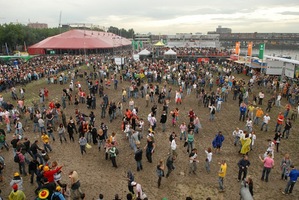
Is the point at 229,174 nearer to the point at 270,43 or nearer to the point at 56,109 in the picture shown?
the point at 56,109

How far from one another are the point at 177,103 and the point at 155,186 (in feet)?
35.9

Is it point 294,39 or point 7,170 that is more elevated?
point 294,39

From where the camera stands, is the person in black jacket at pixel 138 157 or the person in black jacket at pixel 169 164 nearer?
the person in black jacket at pixel 169 164

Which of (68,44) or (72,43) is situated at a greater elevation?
(72,43)

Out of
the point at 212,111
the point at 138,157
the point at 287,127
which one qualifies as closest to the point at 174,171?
the point at 138,157

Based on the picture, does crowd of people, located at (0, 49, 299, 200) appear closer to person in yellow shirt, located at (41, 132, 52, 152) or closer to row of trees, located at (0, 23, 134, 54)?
person in yellow shirt, located at (41, 132, 52, 152)

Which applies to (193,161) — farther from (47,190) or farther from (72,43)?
(72,43)

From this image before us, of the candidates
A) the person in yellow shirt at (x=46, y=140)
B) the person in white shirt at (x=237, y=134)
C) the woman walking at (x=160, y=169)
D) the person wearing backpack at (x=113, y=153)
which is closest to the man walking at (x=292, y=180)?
the person in white shirt at (x=237, y=134)

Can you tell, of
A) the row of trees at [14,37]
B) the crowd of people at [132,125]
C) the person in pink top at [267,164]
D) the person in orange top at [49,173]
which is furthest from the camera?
the row of trees at [14,37]

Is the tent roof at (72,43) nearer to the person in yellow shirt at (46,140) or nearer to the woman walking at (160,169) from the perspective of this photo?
the person in yellow shirt at (46,140)

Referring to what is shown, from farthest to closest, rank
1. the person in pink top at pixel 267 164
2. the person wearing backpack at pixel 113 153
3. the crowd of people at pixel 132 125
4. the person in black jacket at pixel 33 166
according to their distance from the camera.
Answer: the person wearing backpack at pixel 113 153, the person in pink top at pixel 267 164, the person in black jacket at pixel 33 166, the crowd of people at pixel 132 125

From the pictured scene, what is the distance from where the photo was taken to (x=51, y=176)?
8.23 meters

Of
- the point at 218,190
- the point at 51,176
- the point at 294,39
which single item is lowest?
the point at 218,190

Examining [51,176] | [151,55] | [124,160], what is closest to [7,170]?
[51,176]
